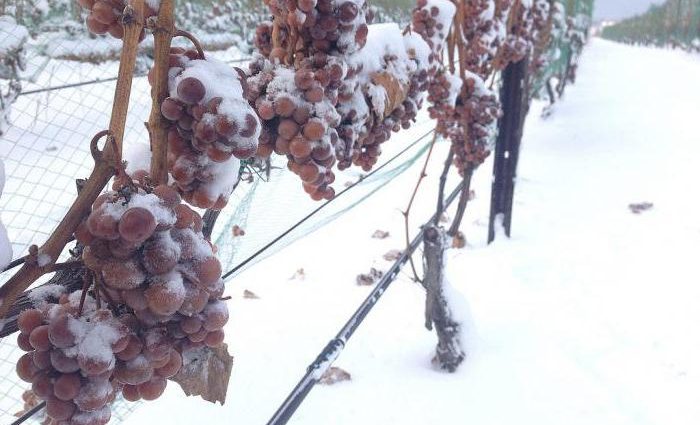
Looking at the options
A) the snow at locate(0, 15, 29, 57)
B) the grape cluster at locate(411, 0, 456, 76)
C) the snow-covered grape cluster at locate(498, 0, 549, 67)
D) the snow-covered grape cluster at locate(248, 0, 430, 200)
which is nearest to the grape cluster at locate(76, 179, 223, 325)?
the snow-covered grape cluster at locate(248, 0, 430, 200)

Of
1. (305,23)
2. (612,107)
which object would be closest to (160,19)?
(305,23)

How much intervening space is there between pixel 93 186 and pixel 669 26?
3692cm

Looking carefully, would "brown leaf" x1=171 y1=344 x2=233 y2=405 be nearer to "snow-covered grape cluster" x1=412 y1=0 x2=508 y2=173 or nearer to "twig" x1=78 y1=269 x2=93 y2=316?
"twig" x1=78 y1=269 x2=93 y2=316

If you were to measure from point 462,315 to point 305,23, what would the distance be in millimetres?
1574

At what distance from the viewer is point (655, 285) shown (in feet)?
9.00

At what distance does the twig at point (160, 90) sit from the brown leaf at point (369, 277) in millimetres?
2277

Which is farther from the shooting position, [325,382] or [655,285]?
[655,285]

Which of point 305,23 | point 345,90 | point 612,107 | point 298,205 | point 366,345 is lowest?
point 612,107

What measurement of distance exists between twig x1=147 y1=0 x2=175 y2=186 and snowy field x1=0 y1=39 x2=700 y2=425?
1394mm

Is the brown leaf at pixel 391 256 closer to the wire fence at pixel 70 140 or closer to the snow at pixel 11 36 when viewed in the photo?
the wire fence at pixel 70 140

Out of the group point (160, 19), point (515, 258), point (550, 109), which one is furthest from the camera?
point (550, 109)

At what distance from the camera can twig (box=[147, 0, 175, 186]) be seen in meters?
0.51

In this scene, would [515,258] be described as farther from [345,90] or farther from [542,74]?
[542,74]

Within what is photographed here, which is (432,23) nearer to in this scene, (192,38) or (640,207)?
(192,38)
